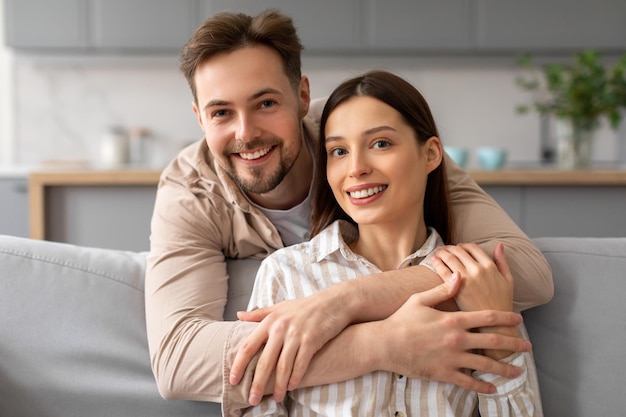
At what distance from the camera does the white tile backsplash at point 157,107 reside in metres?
4.30

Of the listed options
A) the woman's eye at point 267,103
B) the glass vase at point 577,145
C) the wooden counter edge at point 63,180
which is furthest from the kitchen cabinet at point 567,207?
the woman's eye at point 267,103

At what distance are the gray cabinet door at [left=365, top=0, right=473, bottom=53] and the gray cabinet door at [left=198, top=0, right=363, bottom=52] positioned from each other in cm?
8

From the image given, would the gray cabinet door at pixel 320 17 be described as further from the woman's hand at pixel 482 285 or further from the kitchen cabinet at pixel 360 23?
the woman's hand at pixel 482 285

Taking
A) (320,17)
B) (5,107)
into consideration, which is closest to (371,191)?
(320,17)

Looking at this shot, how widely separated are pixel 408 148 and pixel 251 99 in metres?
0.42

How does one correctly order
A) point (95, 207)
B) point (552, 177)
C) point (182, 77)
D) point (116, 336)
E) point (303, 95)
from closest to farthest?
point (116, 336) < point (303, 95) < point (552, 177) < point (95, 207) < point (182, 77)

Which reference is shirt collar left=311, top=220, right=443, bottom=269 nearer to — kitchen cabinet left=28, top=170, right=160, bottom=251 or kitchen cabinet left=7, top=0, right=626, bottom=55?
kitchen cabinet left=28, top=170, right=160, bottom=251

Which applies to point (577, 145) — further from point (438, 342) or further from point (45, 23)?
point (45, 23)

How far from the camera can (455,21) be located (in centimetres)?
391

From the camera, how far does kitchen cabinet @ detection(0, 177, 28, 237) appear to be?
3607 mm

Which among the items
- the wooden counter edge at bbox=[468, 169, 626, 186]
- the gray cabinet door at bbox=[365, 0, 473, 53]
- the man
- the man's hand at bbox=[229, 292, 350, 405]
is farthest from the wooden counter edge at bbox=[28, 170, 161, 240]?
the man's hand at bbox=[229, 292, 350, 405]

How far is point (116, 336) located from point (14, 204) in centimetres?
243

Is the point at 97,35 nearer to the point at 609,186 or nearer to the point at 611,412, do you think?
the point at 609,186

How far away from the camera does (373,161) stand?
4.50ft
